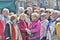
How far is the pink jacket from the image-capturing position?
8758mm

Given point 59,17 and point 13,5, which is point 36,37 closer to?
point 59,17

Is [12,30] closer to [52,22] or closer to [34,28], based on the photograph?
[34,28]

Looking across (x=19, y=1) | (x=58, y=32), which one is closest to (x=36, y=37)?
(x=58, y=32)

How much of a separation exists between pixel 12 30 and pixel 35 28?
80cm

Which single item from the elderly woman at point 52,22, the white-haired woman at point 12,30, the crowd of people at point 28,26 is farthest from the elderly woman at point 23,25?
the elderly woman at point 52,22

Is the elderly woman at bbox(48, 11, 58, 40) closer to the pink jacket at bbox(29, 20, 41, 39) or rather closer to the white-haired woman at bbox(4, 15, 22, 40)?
the pink jacket at bbox(29, 20, 41, 39)

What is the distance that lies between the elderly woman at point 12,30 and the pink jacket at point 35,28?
52 centimetres

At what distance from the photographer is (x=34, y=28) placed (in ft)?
28.9

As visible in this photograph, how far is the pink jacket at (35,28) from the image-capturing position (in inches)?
345

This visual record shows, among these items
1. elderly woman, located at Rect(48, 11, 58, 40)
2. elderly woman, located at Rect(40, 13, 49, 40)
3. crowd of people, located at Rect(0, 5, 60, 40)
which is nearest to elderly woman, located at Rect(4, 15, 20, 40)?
crowd of people, located at Rect(0, 5, 60, 40)

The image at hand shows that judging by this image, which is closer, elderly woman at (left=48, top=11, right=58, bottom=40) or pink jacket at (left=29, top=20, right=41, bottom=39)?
elderly woman at (left=48, top=11, right=58, bottom=40)

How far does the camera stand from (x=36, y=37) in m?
8.82

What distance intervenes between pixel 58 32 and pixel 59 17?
68 centimetres

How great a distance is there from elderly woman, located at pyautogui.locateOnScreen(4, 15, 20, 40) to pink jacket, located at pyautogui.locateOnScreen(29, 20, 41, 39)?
521 mm
